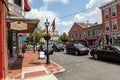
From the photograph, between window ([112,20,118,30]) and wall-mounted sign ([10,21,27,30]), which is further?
window ([112,20,118,30])

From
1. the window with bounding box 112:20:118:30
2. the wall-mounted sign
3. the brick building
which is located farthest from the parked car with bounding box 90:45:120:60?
the window with bounding box 112:20:118:30

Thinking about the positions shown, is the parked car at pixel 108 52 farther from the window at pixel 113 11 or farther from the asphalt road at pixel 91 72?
the window at pixel 113 11

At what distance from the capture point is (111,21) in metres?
36.3

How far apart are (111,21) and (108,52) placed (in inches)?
889

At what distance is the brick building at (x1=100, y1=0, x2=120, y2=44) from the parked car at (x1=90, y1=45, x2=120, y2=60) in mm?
18990

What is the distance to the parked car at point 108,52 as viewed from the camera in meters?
14.3

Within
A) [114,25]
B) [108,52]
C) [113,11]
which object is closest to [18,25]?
[108,52]

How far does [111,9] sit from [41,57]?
76.4 ft

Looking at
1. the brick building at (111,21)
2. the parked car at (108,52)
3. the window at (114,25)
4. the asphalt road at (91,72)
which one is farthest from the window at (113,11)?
the asphalt road at (91,72)

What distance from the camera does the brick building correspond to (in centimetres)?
3459

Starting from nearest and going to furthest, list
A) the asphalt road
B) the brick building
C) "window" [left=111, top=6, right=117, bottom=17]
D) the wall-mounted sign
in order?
the asphalt road < the wall-mounted sign < the brick building < "window" [left=111, top=6, right=117, bottom=17]

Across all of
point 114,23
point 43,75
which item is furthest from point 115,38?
point 43,75

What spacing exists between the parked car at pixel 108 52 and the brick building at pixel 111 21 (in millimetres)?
18990

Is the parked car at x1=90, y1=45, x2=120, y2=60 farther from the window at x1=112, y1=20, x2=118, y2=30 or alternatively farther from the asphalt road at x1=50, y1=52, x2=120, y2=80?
the window at x1=112, y1=20, x2=118, y2=30
